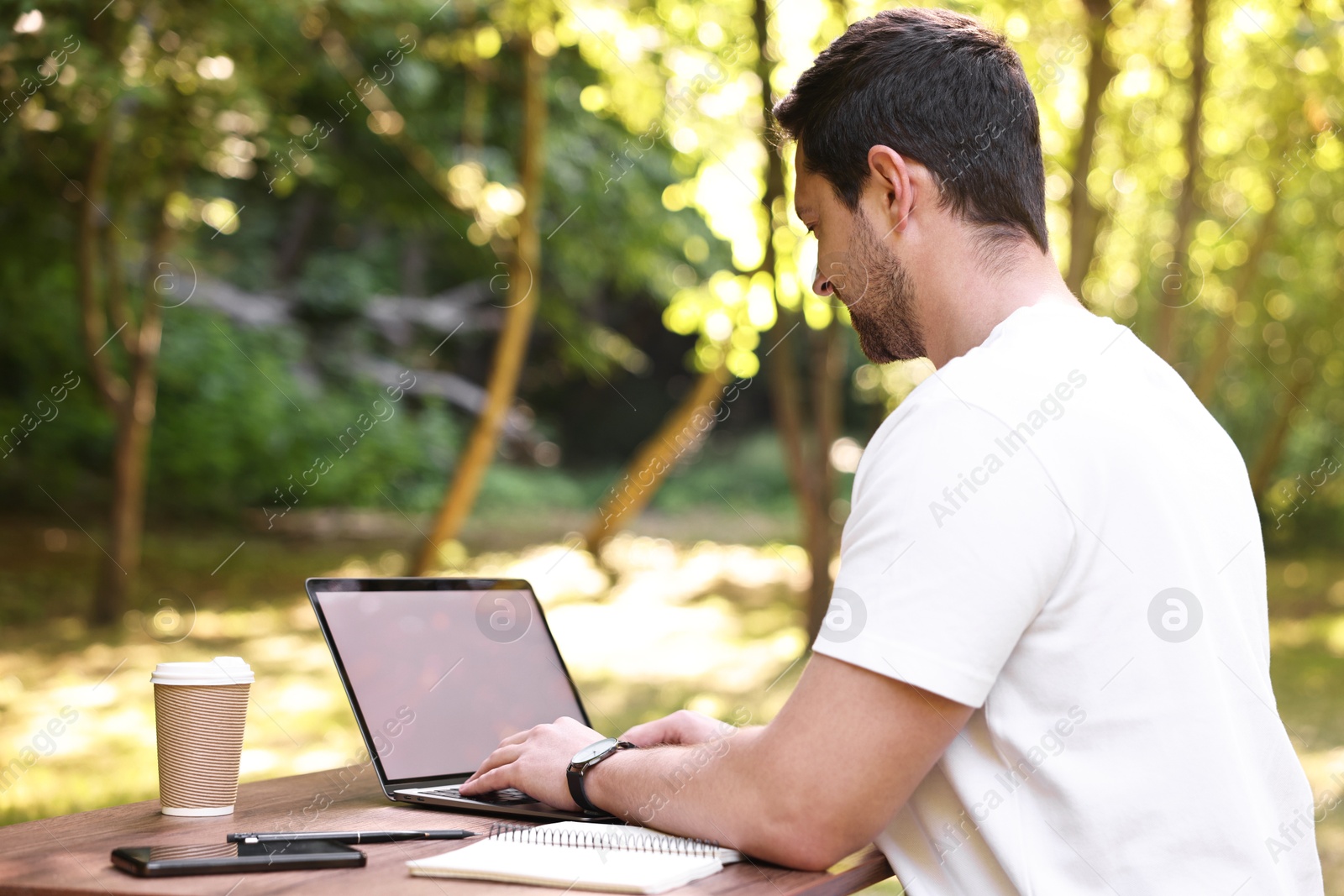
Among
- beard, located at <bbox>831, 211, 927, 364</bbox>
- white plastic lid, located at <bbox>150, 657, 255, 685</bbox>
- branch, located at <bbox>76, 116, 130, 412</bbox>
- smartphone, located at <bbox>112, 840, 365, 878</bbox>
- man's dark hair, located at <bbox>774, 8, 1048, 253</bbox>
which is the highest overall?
branch, located at <bbox>76, 116, 130, 412</bbox>

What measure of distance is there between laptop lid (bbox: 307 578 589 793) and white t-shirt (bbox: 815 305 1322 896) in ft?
2.56

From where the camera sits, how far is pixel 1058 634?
1.29 meters

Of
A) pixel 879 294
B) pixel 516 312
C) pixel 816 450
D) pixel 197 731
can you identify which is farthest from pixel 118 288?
pixel 879 294

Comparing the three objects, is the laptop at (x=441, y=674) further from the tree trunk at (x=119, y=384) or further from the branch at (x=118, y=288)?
the branch at (x=118, y=288)

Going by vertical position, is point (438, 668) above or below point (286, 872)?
above

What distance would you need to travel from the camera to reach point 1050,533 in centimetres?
125

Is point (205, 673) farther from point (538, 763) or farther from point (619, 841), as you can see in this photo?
point (619, 841)

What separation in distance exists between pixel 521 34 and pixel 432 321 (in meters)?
10.6

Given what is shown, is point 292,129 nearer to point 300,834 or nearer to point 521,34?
point 521,34

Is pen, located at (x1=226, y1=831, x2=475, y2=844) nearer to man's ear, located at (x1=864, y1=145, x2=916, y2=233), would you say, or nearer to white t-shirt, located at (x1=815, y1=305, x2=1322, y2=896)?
white t-shirt, located at (x1=815, y1=305, x2=1322, y2=896)

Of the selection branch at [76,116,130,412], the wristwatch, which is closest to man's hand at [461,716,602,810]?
the wristwatch

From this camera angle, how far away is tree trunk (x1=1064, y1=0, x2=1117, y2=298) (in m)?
6.24

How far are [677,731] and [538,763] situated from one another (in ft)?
0.71

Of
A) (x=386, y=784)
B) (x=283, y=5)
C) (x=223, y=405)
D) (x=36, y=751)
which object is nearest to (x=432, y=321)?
(x=223, y=405)
